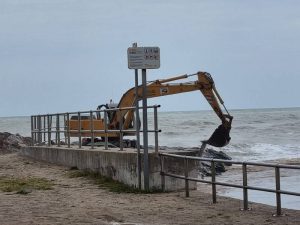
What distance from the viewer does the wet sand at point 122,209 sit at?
34.7 ft

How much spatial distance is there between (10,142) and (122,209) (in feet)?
73.2

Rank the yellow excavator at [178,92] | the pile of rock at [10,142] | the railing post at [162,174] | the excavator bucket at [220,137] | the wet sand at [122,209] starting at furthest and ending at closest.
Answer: the pile of rock at [10,142], the excavator bucket at [220,137], the yellow excavator at [178,92], the railing post at [162,174], the wet sand at [122,209]

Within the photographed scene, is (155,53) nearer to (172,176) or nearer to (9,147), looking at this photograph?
(172,176)

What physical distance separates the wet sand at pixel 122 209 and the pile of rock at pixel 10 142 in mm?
17613

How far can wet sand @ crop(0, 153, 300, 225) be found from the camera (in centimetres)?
1057

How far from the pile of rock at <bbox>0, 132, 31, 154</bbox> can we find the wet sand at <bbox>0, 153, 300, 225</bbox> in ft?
57.8

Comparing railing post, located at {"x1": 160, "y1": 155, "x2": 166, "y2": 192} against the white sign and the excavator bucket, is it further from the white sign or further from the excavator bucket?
the excavator bucket

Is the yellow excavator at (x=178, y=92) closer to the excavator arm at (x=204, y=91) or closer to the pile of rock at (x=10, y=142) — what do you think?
the excavator arm at (x=204, y=91)

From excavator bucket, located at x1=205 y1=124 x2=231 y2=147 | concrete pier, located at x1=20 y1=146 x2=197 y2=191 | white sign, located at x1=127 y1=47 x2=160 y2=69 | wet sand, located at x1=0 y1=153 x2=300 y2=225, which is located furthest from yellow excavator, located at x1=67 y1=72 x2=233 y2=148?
white sign, located at x1=127 y1=47 x2=160 y2=69

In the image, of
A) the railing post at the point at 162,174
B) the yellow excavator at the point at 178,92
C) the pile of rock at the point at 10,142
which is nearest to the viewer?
the railing post at the point at 162,174

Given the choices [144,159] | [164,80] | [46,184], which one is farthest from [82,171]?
[164,80]

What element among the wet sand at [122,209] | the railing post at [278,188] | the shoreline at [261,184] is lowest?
the shoreline at [261,184]

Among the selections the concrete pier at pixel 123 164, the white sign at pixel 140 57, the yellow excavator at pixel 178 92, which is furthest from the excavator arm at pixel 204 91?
the white sign at pixel 140 57

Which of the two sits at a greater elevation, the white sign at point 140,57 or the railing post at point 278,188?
the white sign at point 140,57
